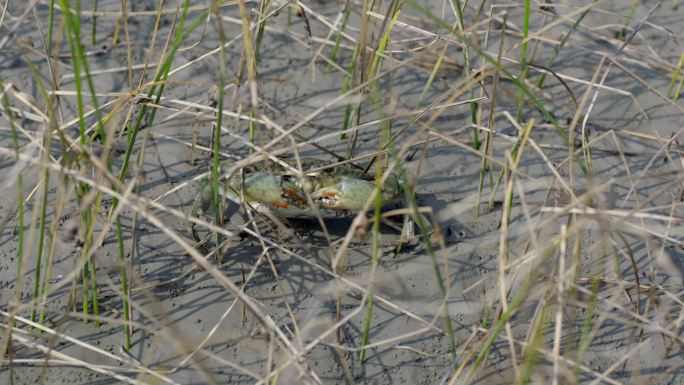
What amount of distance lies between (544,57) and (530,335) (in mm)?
1869

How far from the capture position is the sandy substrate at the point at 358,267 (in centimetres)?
291

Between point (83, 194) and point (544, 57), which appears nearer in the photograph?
point (83, 194)

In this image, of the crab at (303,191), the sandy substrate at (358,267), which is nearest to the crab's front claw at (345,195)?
the crab at (303,191)

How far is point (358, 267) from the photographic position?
3.32 meters

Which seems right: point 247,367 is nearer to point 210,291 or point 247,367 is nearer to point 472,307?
point 210,291

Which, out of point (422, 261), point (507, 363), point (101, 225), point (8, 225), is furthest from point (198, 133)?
point (507, 363)

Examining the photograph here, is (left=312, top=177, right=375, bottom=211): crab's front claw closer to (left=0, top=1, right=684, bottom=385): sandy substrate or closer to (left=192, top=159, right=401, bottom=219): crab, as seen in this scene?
(left=192, top=159, right=401, bottom=219): crab

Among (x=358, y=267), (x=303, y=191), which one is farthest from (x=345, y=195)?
(x=358, y=267)

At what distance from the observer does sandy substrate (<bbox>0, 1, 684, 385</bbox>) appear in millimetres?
2908

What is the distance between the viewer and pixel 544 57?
168 inches

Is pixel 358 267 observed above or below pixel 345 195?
below

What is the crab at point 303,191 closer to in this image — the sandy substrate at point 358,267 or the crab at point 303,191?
the crab at point 303,191

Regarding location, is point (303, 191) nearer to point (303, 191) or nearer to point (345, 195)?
point (303, 191)

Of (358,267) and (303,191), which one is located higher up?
(303,191)
